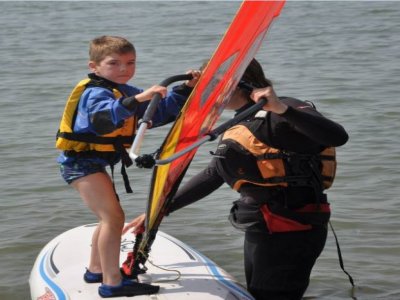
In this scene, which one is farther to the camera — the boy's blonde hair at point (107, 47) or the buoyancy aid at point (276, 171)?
the boy's blonde hair at point (107, 47)

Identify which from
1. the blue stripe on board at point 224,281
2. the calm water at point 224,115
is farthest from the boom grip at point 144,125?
the calm water at point 224,115

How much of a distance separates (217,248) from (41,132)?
4304 millimetres

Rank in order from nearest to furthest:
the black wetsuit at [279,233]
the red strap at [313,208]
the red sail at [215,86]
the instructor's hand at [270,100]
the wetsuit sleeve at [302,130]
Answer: the red sail at [215,86]
the instructor's hand at [270,100]
the wetsuit sleeve at [302,130]
the black wetsuit at [279,233]
the red strap at [313,208]

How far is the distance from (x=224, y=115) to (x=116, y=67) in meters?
6.06

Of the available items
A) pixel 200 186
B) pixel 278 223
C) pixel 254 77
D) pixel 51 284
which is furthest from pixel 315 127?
pixel 51 284

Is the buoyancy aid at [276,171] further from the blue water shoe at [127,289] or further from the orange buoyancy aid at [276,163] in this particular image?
the blue water shoe at [127,289]

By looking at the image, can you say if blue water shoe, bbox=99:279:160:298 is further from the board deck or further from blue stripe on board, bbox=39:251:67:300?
blue stripe on board, bbox=39:251:67:300

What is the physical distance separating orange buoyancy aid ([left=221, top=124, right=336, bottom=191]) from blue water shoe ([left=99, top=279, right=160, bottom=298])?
0.63 m

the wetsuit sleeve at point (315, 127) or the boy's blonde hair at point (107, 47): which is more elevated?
the boy's blonde hair at point (107, 47)

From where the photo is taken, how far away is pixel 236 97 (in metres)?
3.51

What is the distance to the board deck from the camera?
3.81 metres

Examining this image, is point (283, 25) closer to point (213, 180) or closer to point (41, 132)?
point (41, 132)

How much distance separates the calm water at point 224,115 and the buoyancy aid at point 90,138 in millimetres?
1717

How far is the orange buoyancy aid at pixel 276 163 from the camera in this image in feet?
11.5
